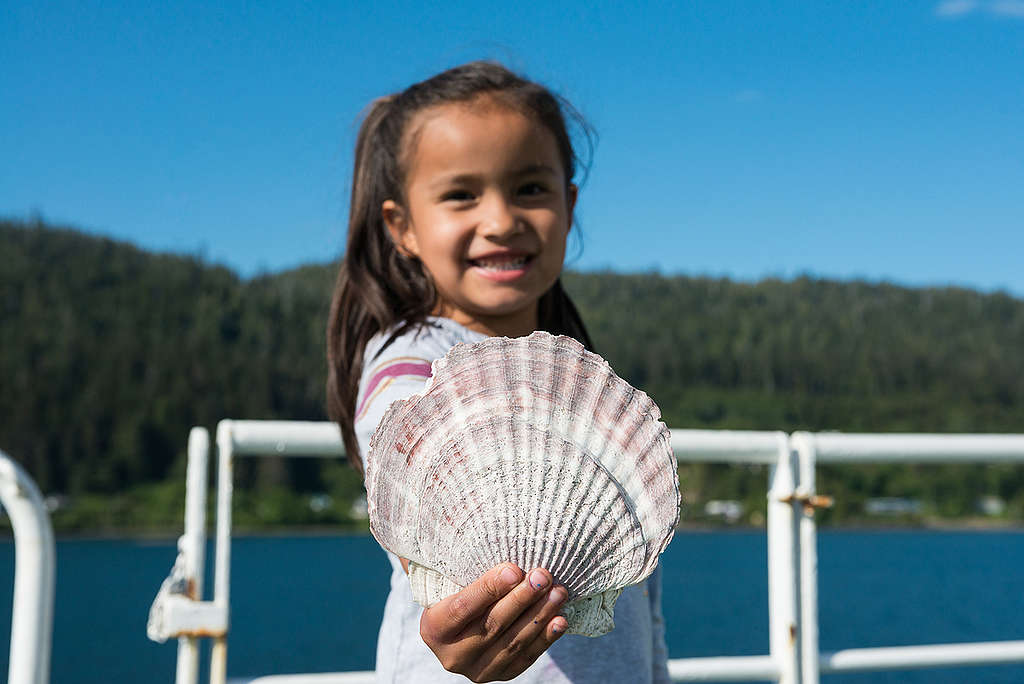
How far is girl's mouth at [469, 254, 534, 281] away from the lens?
1240mm

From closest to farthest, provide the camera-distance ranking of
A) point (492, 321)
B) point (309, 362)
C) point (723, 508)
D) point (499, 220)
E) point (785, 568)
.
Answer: point (499, 220) → point (492, 321) → point (785, 568) → point (723, 508) → point (309, 362)

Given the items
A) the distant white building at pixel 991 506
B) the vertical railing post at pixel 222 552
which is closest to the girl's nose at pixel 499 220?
the vertical railing post at pixel 222 552

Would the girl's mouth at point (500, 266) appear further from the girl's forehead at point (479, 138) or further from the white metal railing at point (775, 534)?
the white metal railing at point (775, 534)

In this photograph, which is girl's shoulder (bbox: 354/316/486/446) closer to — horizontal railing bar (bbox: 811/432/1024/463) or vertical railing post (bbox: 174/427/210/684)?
vertical railing post (bbox: 174/427/210/684)

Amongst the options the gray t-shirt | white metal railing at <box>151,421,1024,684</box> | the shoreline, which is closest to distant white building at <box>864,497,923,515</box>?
the shoreline

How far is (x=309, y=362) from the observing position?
262 ft

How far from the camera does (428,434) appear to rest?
89 centimetres

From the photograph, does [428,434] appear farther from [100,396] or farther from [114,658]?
[100,396]

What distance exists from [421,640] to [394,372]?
0.34 m

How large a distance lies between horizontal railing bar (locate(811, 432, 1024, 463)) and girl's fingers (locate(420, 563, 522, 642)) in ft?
4.06

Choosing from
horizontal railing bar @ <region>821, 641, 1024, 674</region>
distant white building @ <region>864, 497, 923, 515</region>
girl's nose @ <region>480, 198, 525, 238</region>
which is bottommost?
distant white building @ <region>864, 497, 923, 515</region>

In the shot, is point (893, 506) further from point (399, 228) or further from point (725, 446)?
point (399, 228)

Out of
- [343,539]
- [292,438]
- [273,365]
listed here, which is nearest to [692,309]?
[273,365]

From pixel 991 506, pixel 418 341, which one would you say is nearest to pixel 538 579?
pixel 418 341
